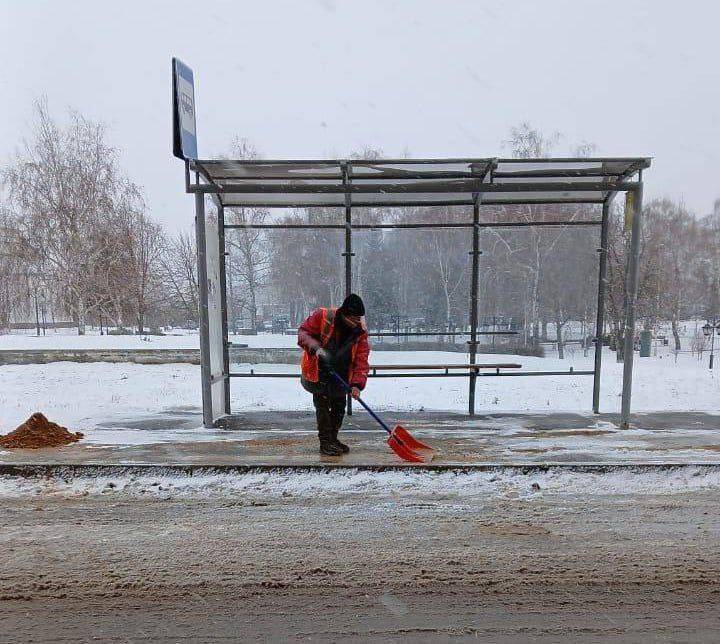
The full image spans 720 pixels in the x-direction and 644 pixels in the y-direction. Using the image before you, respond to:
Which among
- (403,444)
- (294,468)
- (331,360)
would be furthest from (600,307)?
(294,468)

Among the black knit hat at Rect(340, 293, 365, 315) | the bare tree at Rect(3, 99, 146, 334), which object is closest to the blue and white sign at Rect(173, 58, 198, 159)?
the black knit hat at Rect(340, 293, 365, 315)

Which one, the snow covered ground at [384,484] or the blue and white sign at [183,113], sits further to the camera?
the blue and white sign at [183,113]

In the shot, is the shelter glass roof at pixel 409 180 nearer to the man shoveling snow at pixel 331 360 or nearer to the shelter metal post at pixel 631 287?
the shelter metal post at pixel 631 287

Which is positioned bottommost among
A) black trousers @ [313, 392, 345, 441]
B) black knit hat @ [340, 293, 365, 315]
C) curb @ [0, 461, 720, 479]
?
curb @ [0, 461, 720, 479]

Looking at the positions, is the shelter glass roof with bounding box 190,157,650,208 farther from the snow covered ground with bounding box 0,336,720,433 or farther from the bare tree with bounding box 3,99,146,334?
the bare tree with bounding box 3,99,146,334

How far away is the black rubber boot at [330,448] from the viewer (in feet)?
17.1

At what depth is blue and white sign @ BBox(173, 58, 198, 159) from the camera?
5695 millimetres

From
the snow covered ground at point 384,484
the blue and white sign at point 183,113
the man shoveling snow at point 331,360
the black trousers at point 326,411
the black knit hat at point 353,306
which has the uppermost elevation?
the blue and white sign at point 183,113

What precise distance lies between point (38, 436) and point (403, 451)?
4.06m

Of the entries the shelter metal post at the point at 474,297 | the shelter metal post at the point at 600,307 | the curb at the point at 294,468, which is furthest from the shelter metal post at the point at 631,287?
the shelter metal post at the point at 474,297

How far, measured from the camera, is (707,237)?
37.8 m

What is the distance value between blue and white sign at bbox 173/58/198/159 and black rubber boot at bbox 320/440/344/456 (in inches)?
139

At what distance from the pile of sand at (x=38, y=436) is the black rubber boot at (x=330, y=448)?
287 centimetres

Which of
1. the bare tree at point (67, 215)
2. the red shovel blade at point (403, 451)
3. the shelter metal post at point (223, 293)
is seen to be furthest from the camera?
the bare tree at point (67, 215)
